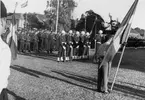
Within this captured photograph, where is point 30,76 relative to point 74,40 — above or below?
below

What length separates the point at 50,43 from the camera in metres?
25.2

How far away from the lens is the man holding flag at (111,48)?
788 centimetres

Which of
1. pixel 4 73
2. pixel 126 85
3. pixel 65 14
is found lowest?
pixel 126 85

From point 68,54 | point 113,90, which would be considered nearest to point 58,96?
point 113,90

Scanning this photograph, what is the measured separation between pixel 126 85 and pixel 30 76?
12.6 feet

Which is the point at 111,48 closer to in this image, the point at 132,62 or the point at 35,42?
the point at 132,62

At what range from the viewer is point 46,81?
377 inches

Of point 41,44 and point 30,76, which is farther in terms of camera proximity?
point 41,44

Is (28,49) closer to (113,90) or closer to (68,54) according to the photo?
(68,54)

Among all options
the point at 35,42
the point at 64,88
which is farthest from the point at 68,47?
the point at 64,88

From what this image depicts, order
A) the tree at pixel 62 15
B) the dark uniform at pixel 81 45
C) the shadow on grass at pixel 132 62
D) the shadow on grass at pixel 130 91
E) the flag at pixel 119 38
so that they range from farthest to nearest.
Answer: the tree at pixel 62 15 → the dark uniform at pixel 81 45 → the shadow on grass at pixel 132 62 → the shadow on grass at pixel 130 91 → the flag at pixel 119 38

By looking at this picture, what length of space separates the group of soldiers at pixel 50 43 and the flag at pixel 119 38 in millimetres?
9567

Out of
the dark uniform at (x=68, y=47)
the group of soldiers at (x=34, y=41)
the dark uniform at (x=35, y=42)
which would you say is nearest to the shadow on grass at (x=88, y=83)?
the dark uniform at (x=68, y=47)

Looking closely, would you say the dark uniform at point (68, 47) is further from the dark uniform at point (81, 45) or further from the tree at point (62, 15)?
the tree at point (62, 15)
